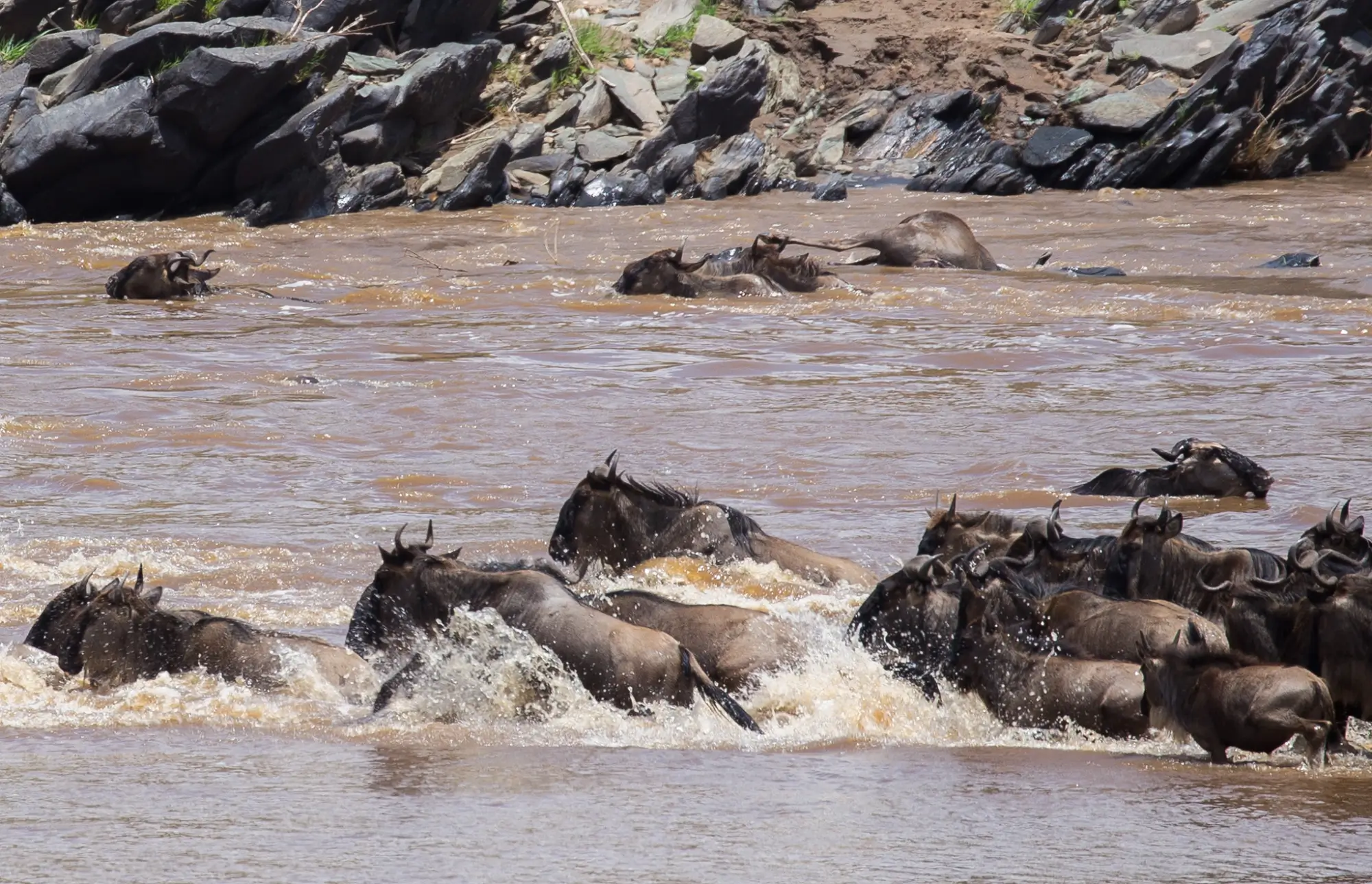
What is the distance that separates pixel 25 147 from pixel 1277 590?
18.8 m

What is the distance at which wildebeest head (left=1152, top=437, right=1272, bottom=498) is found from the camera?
861 cm

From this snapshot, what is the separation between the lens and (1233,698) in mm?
4914

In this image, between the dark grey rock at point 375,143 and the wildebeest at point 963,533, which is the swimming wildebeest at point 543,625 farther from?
the dark grey rock at point 375,143

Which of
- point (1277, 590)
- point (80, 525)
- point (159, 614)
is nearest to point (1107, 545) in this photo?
point (1277, 590)

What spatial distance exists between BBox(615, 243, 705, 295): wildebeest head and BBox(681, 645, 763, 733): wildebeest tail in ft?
33.4

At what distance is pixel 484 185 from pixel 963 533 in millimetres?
16432

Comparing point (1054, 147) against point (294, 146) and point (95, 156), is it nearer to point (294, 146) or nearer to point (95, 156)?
point (294, 146)

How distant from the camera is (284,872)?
3684mm

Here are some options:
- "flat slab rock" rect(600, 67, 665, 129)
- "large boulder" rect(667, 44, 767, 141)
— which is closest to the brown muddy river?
"large boulder" rect(667, 44, 767, 141)

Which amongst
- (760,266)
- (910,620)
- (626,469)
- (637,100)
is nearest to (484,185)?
(637,100)

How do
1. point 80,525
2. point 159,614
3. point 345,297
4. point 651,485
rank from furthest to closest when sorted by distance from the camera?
1. point 345,297
2. point 80,525
3. point 651,485
4. point 159,614

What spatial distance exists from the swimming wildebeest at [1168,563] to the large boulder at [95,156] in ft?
56.6

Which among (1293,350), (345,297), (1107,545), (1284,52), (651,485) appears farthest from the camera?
(1284,52)

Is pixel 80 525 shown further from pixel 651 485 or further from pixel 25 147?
pixel 25 147
